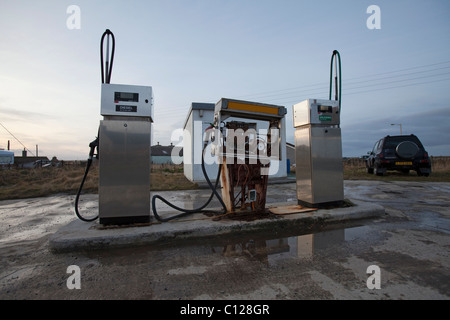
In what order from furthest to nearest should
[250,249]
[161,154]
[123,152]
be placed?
[161,154]
[123,152]
[250,249]

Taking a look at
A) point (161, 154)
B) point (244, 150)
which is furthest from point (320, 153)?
point (161, 154)

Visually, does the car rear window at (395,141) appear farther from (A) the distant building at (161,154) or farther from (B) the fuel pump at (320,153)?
(A) the distant building at (161,154)

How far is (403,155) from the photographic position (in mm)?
10875

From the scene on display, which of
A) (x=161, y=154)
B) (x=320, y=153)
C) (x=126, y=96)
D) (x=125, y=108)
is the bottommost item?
(x=320, y=153)

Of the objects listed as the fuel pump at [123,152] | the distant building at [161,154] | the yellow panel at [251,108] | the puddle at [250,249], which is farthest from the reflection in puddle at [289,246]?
the distant building at [161,154]

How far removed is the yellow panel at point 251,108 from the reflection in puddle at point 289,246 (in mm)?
2050

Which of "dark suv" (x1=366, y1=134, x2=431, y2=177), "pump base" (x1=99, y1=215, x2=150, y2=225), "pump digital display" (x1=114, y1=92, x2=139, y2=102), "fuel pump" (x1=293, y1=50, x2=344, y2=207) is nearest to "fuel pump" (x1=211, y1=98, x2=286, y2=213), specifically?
"fuel pump" (x1=293, y1=50, x2=344, y2=207)

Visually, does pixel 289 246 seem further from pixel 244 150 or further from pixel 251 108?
pixel 251 108

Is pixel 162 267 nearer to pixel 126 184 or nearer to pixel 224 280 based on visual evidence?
pixel 224 280

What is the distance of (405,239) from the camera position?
309cm

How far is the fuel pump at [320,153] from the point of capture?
14.4 ft

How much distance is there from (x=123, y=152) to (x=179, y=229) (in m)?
1.41
